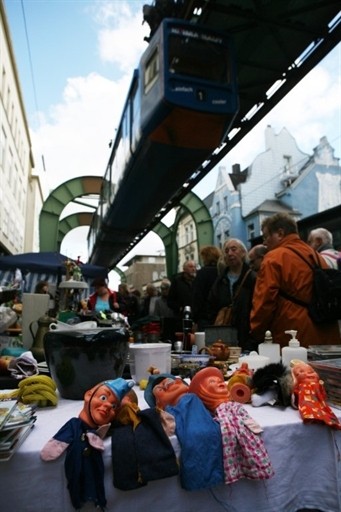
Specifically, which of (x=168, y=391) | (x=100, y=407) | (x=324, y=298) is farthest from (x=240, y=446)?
(x=324, y=298)

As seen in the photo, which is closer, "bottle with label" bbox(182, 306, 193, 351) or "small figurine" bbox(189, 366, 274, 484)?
"small figurine" bbox(189, 366, 274, 484)

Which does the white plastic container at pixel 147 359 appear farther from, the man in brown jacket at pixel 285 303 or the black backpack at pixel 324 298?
the black backpack at pixel 324 298

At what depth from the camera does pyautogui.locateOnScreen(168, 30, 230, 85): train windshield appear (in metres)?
4.02

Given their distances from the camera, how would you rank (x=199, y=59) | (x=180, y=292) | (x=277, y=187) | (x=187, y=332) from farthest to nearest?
(x=277, y=187)
(x=180, y=292)
(x=199, y=59)
(x=187, y=332)

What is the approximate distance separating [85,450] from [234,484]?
0.40m

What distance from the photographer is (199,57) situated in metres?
4.26

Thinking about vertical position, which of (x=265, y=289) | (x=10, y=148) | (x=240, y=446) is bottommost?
(x=240, y=446)

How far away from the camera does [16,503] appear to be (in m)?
0.76

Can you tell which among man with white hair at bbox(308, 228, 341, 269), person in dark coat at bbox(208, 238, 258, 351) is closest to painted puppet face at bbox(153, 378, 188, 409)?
person in dark coat at bbox(208, 238, 258, 351)

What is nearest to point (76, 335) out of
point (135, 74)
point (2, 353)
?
point (2, 353)

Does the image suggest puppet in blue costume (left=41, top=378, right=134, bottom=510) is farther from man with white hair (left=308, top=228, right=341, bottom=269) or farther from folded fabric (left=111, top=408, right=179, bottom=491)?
man with white hair (left=308, top=228, right=341, bottom=269)

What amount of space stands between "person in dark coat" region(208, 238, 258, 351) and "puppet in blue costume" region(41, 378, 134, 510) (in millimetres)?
1855

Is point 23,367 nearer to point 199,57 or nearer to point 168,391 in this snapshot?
point 168,391

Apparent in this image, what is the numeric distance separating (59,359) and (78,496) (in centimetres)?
48
